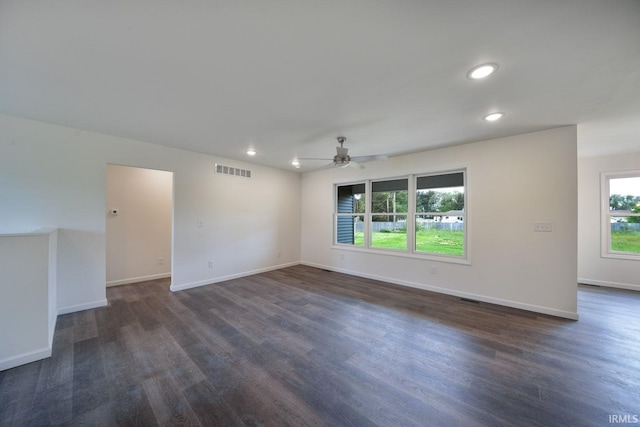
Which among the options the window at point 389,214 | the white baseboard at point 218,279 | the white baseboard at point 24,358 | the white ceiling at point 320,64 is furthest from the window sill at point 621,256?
the white baseboard at point 24,358

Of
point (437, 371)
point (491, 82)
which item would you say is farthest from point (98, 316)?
point (491, 82)

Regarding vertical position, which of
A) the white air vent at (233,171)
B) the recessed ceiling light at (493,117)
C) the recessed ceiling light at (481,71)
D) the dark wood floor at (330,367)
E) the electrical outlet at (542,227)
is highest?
the recessed ceiling light at (493,117)

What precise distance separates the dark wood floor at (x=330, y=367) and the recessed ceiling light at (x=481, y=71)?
2.62 meters

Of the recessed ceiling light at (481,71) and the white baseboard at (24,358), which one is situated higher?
the recessed ceiling light at (481,71)

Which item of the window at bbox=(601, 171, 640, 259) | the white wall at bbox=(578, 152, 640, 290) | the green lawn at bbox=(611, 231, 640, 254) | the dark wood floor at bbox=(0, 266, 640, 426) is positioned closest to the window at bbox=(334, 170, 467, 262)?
the dark wood floor at bbox=(0, 266, 640, 426)

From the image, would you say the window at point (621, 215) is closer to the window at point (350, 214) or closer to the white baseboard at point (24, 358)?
the window at point (350, 214)

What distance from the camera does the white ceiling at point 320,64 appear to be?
53.6 inches

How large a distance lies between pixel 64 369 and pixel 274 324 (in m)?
1.93

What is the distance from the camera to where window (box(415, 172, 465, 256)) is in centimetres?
403

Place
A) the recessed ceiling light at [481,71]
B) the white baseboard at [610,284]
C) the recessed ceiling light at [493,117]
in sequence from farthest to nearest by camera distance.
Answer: the white baseboard at [610,284] < the recessed ceiling light at [493,117] < the recessed ceiling light at [481,71]

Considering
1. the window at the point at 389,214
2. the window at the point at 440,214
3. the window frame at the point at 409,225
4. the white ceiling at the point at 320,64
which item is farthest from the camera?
the window at the point at 389,214

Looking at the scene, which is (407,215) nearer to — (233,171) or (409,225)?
(409,225)

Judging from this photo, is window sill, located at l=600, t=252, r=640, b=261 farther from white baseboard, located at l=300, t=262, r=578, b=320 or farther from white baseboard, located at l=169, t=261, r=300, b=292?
white baseboard, located at l=169, t=261, r=300, b=292

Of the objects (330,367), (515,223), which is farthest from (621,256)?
(330,367)
